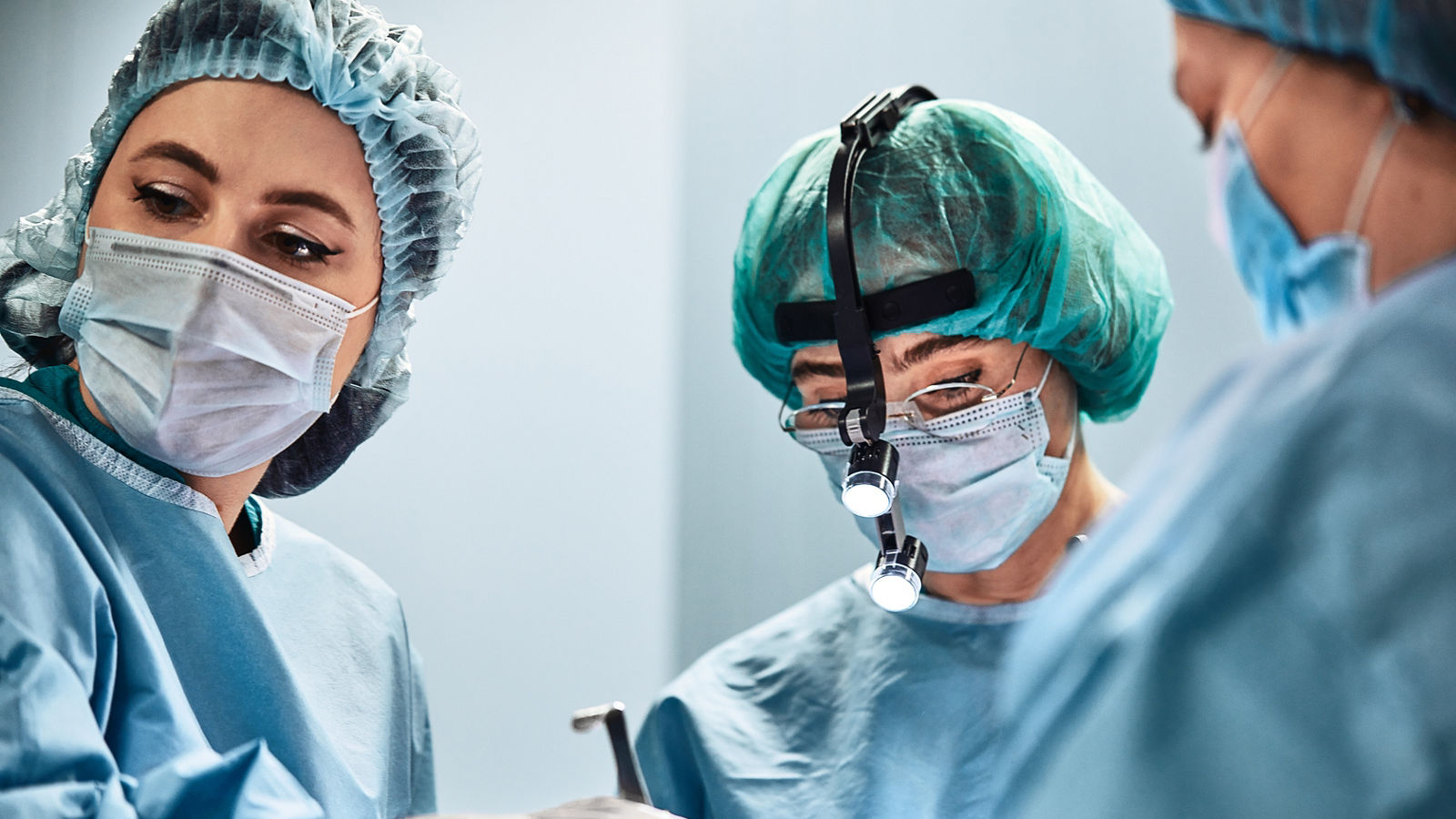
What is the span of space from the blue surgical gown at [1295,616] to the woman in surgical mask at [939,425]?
0.89m

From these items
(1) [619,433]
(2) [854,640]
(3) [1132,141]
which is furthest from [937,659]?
(3) [1132,141]

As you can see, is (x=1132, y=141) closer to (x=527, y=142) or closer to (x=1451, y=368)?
(x=527, y=142)

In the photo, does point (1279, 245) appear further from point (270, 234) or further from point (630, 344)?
point (630, 344)

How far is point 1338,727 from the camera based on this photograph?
18.9 inches

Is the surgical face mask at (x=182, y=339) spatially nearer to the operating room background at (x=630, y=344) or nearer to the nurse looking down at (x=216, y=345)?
the nurse looking down at (x=216, y=345)

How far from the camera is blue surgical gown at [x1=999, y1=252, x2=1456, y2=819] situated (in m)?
0.47

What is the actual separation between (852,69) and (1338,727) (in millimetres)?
1843

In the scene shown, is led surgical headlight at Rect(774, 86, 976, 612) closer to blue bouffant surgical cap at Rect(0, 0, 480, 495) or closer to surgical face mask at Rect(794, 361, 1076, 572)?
surgical face mask at Rect(794, 361, 1076, 572)

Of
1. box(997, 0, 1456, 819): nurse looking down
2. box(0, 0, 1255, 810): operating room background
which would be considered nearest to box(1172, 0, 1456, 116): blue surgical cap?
box(997, 0, 1456, 819): nurse looking down

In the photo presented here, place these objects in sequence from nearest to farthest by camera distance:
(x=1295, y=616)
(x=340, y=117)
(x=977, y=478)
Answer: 1. (x=1295, y=616)
2. (x=340, y=117)
3. (x=977, y=478)

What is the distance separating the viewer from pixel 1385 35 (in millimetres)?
577

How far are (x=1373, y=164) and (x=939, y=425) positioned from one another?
84 cm

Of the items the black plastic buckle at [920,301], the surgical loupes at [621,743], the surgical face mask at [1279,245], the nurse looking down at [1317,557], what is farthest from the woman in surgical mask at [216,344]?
the surgical face mask at [1279,245]

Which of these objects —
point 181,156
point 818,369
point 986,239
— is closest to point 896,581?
point 818,369
